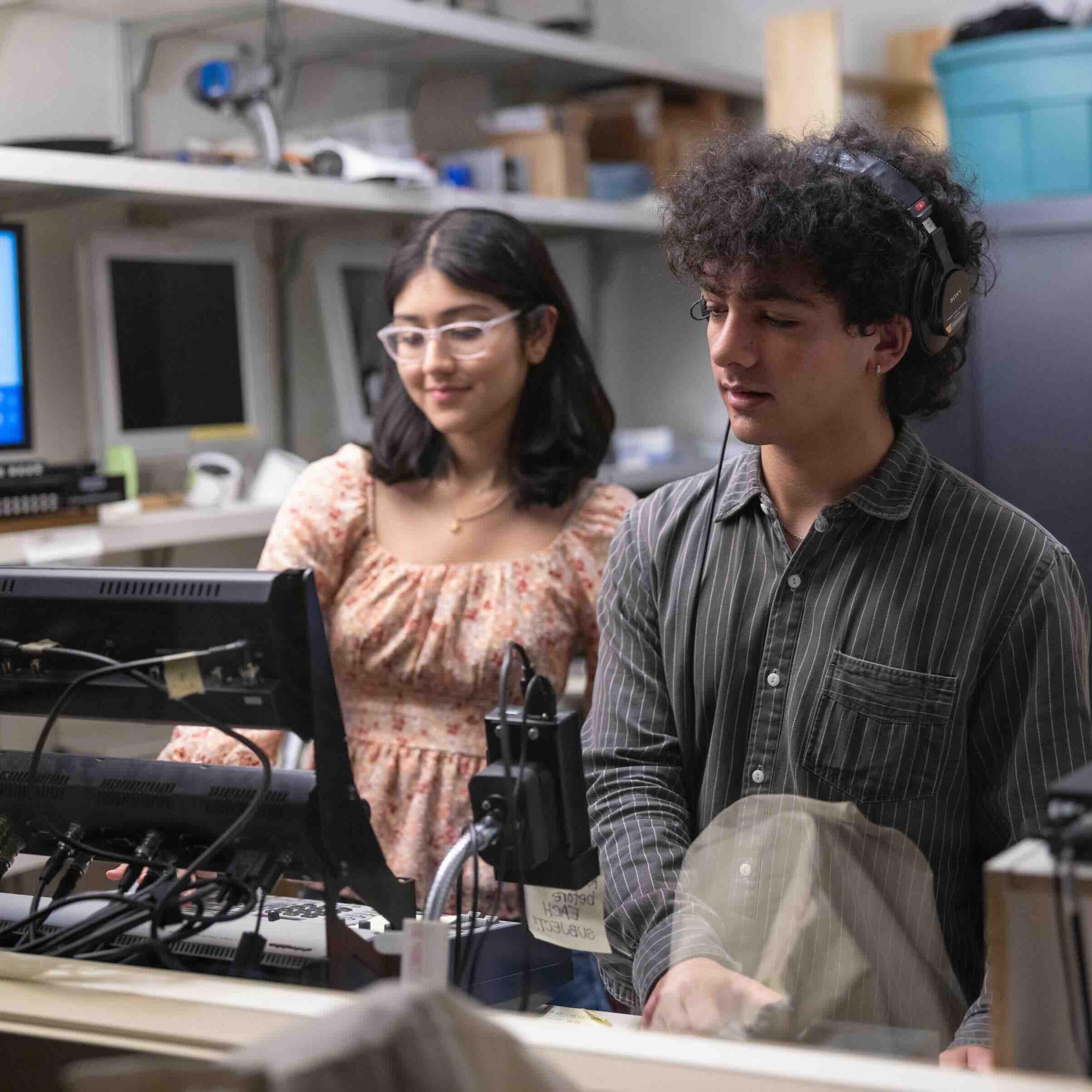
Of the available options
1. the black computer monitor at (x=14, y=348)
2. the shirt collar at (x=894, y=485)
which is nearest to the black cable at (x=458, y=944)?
the shirt collar at (x=894, y=485)

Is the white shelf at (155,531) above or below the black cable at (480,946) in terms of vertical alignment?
above

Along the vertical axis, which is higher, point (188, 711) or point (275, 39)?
point (275, 39)

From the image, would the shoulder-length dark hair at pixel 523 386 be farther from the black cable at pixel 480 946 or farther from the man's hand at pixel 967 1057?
the man's hand at pixel 967 1057

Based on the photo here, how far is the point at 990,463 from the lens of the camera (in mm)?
2451

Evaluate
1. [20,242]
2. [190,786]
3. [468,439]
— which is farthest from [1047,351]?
[190,786]

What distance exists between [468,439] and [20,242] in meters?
0.79

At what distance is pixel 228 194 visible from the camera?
221 cm

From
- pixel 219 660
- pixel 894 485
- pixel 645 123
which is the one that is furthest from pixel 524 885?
pixel 645 123

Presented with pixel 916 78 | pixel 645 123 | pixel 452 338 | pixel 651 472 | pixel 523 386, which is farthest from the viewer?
pixel 916 78

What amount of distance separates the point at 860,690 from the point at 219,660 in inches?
22.0

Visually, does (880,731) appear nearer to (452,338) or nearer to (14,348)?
(452,338)

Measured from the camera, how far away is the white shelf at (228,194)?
199cm

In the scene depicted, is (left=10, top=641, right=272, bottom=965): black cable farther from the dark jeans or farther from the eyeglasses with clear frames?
the eyeglasses with clear frames

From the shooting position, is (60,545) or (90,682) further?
(60,545)
